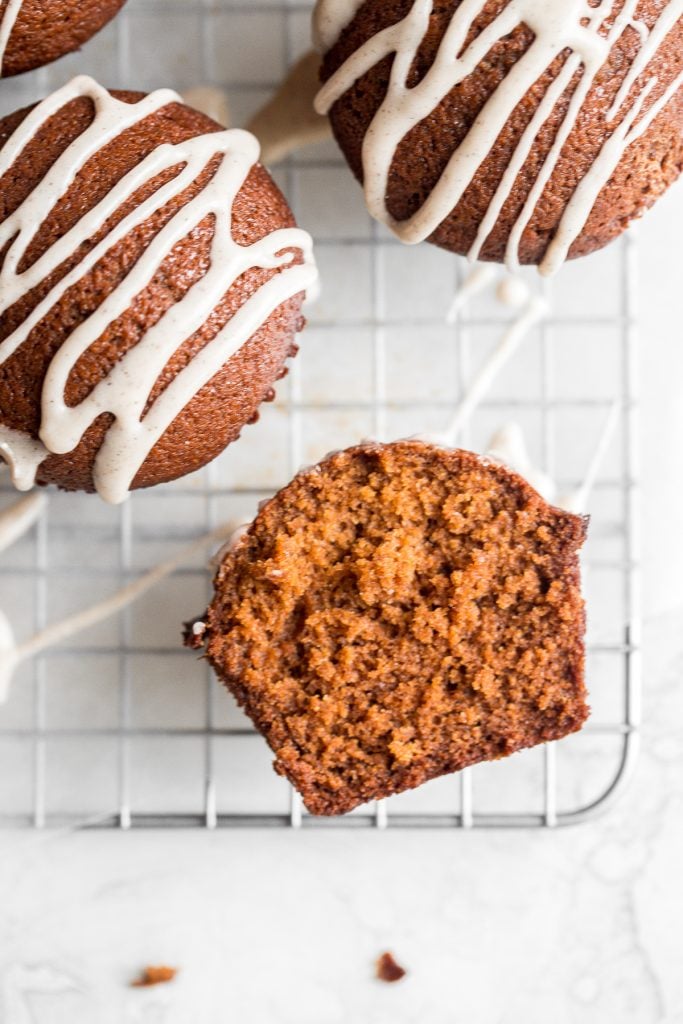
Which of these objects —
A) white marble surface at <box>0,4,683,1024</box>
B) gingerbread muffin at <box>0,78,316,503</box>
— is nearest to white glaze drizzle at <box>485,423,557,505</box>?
white marble surface at <box>0,4,683,1024</box>

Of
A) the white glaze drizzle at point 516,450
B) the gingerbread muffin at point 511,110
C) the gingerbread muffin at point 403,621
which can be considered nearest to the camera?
the gingerbread muffin at point 511,110

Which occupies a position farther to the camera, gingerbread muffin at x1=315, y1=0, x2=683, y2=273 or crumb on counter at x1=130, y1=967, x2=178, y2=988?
crumb on counter at x1=130, y1=967, x2=178, y2=988

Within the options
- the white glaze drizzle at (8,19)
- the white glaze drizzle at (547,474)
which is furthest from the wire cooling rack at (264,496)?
the white glaze drizzle at (8,19)

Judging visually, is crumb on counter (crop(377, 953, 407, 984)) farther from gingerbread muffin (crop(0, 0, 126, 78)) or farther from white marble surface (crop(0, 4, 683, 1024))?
gingerbread muffin (crop(0, 0, 126, 78))

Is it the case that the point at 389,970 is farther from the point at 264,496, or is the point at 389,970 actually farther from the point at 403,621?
the point at 264,496

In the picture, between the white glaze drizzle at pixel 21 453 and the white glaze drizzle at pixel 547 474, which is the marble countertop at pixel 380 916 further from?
the white glaze drizzle at pixel 21 453

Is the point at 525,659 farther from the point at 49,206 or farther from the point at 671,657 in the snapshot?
the point at 49,206

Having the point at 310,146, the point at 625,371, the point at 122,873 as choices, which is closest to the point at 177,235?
the point at 310,146

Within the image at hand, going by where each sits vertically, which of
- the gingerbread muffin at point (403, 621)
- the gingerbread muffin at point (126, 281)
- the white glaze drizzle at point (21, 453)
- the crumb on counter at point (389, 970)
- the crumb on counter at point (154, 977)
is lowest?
the crumb on counter at point (154, 977)
